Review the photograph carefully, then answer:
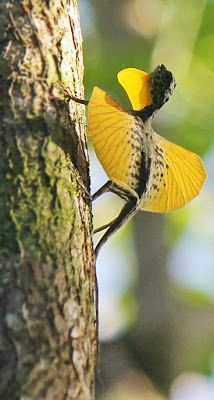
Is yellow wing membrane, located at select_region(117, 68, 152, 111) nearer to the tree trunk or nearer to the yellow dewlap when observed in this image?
the yellow dewlap

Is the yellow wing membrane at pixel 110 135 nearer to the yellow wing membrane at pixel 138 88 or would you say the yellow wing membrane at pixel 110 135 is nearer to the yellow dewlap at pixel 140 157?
the yellow dewlap at pixel 140 157

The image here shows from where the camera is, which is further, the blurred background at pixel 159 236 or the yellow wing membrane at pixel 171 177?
the blurred background at pixel 159 236

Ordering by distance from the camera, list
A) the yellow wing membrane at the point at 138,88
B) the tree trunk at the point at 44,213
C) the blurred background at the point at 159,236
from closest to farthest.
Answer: the tree trunk at the point at 44,213
the yellow wing membrane at the point at 138,88
the blurred background at the point at 159,236

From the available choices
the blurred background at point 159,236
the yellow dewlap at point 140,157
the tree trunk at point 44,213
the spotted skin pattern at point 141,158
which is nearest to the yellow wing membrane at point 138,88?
the spotted skin pattern at point 141,158

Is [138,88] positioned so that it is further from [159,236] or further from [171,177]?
[159,236]

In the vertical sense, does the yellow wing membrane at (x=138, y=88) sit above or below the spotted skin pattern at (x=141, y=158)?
above

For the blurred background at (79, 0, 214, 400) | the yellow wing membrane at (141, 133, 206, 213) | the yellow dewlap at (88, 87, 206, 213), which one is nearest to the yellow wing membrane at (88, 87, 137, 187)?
the yellow dewlap at (88, 87, 206, 213)

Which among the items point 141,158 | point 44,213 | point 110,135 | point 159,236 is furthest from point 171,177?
point 159,236
